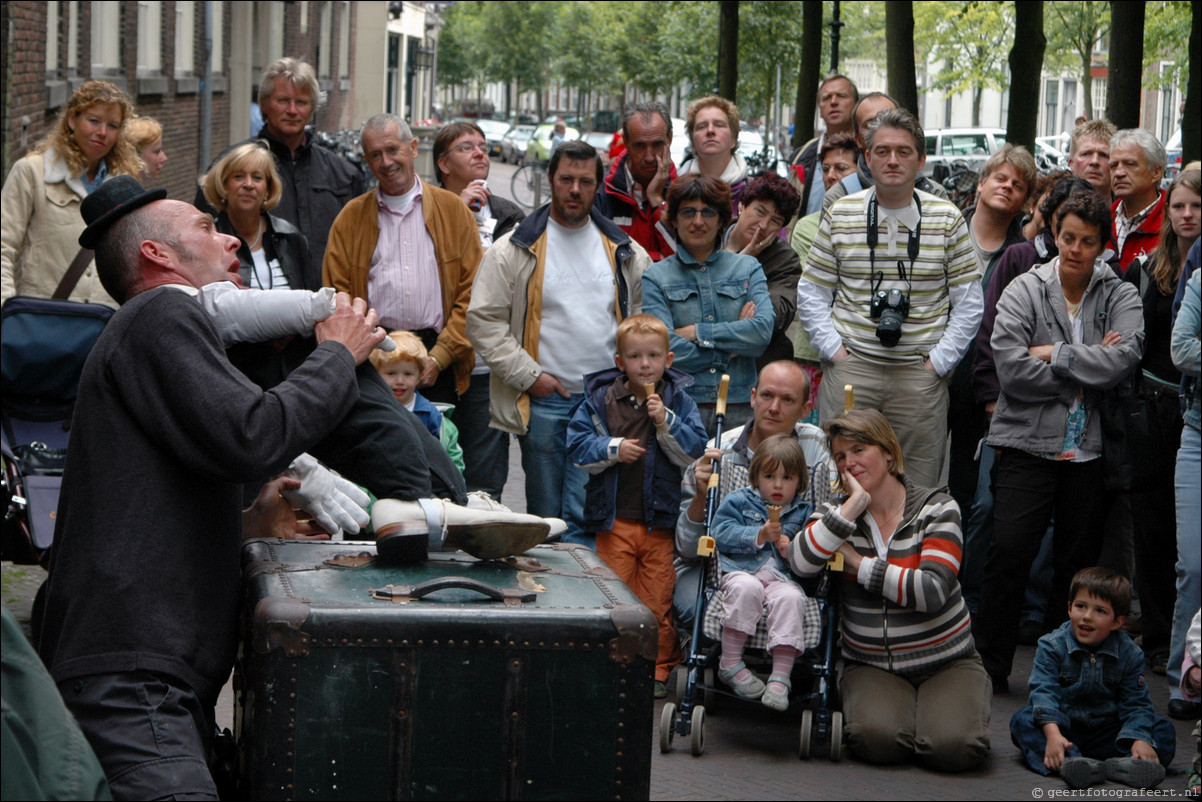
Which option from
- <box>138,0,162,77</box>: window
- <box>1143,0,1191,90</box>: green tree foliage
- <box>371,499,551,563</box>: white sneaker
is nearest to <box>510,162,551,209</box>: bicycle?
<box>138,0,162,77</box>: window

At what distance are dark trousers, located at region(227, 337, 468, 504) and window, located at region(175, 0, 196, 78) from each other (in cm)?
2043

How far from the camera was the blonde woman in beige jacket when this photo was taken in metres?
6.81

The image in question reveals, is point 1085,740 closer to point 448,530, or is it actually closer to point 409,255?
point 448,530

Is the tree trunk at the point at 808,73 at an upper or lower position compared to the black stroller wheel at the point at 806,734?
upper

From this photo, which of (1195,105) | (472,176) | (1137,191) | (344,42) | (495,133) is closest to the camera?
(1137,191)

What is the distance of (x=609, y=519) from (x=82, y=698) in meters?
3.35

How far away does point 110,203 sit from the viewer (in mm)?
3502

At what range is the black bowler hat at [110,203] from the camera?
343cm

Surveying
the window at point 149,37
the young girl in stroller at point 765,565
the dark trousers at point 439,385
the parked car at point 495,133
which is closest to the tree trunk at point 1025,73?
the dark trousers at point 439,385

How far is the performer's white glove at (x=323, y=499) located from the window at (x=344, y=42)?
1690 inches

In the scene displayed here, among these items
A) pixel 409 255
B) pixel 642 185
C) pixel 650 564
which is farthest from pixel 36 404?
pixel 642 185

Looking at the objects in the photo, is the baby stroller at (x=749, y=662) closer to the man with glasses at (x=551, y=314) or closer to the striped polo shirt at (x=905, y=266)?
the man with glasses at (x=551, y=314)

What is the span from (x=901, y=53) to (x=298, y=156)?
39.7 feet

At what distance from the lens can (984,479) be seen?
7094 mm
